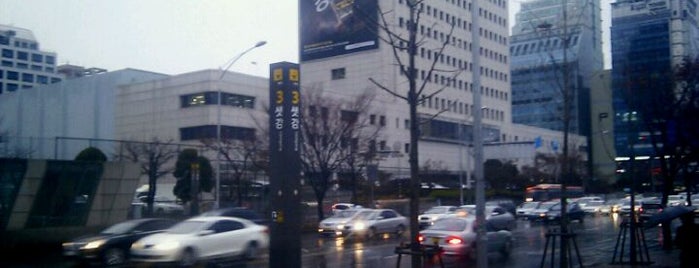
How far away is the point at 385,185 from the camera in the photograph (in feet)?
201

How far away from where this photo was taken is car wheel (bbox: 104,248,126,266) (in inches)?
875

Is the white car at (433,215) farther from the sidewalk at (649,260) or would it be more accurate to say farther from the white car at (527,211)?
the sidewalk at (649,260)

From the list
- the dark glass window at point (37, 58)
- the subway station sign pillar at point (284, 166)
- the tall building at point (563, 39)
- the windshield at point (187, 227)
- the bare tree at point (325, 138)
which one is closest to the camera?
the tall building at point (563, 39)

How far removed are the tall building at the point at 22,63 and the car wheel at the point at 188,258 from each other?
110 meters

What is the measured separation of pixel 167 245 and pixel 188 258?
2.37 ft

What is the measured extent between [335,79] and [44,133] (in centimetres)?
3414

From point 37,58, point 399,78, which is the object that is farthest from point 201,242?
point 37,58

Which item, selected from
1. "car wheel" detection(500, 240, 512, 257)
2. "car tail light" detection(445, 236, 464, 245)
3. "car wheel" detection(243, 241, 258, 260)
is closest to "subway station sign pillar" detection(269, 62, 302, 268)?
"car wheel" detection(243, 241, 258, 260)

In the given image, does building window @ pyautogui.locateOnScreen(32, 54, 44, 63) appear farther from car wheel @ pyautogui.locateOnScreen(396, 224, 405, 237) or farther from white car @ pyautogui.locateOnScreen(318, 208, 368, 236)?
car wheel @ pyautogui.locateOnScreen(396, 224, 405, 237)

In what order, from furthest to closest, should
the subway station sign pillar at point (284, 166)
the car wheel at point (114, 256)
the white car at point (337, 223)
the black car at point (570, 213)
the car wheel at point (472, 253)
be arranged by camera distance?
the black car at point (570, 213), the white car at point (337, 223), the car wheel at point (472, 253), the car wheel at point (114, 256), the subway station sign pillar at point (284, 166)

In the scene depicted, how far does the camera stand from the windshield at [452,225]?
79.8ft

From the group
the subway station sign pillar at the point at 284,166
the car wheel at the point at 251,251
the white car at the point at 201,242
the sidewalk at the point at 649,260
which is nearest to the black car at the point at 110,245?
the white car at the point at 201,242

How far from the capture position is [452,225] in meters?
24.6

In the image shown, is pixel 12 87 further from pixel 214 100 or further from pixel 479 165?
pixel 479 165
